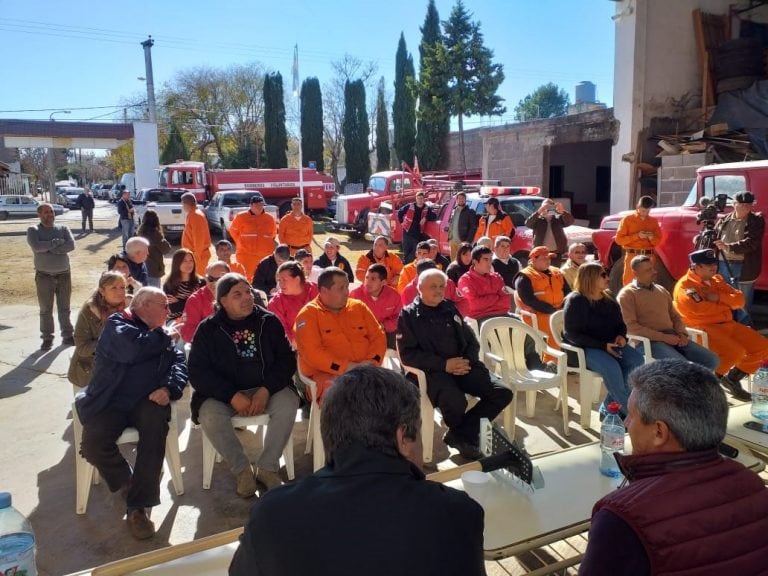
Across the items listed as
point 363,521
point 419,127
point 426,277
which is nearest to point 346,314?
point 426,277

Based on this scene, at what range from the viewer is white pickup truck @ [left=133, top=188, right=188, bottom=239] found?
17250 mm

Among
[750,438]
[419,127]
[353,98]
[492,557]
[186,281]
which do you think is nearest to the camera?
[492,557]

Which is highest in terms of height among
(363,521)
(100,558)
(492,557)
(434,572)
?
(363,521)

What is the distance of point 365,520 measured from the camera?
1272 millimetres

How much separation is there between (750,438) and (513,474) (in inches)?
50.8

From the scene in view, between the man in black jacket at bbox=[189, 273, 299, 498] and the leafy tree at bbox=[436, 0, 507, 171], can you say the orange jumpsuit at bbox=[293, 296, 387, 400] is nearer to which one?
the man in black jacket at bbox=[189, 273, 299, 498]

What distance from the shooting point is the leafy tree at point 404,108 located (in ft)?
105

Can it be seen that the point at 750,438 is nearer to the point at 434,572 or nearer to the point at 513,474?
the point at 513,474

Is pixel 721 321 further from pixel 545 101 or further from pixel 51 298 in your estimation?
pixel 545 101

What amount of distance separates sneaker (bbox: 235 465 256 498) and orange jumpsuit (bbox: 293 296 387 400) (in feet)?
2.19

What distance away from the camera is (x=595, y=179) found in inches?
860

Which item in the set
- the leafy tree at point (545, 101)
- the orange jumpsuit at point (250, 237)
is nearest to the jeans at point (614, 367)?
the orange jumpsuit at point (250, 237)

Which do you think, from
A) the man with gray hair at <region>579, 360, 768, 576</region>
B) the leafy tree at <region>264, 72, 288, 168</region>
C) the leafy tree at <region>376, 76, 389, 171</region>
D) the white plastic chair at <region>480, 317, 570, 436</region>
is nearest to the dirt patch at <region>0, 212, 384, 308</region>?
the white plastic chair at <region>480, 317, 570, 436</region>

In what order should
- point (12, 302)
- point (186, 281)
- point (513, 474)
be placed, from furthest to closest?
1. point (12, 302)
2. point (186, 281)
3. point (513, 474)
